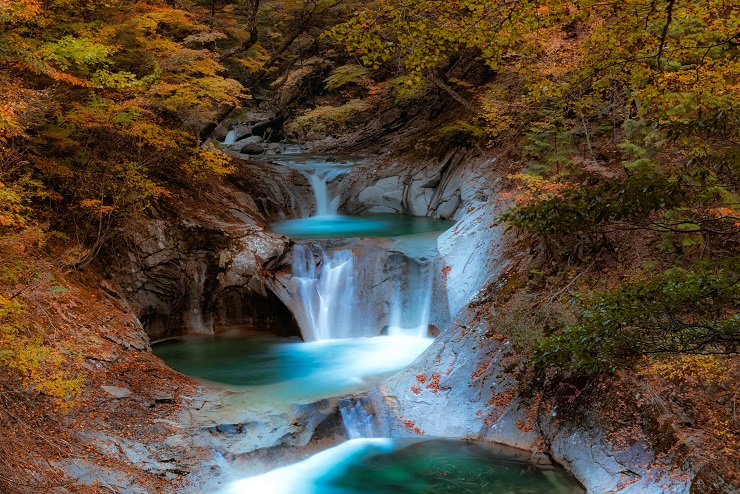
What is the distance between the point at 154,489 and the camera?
6.45m

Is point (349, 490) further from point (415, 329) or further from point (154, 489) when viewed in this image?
point (415, 329)

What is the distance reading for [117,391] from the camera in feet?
25.9

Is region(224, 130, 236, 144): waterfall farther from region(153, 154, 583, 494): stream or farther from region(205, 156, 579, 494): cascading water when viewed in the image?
region(153, 154, 583, 494): stream

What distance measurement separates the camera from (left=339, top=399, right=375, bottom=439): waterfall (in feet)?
27.7

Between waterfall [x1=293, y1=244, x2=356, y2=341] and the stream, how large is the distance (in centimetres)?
2

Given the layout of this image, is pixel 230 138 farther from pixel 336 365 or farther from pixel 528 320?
pixel 528 320

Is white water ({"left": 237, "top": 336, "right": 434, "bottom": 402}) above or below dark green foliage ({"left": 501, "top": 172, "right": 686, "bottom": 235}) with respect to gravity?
below

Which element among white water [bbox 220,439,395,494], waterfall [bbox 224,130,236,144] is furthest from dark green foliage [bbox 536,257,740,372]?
waterfall [bbox 224,130,236,144]

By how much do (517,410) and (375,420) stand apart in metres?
2.23

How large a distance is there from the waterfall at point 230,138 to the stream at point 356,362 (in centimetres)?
1548

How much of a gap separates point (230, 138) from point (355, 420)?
24956mm

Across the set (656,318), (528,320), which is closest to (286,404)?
(528,320)

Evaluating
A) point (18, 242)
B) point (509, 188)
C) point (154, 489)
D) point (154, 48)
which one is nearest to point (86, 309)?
point (18, 242)

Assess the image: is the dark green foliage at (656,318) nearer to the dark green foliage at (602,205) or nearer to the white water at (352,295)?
the dark green foliage at (602,205)
